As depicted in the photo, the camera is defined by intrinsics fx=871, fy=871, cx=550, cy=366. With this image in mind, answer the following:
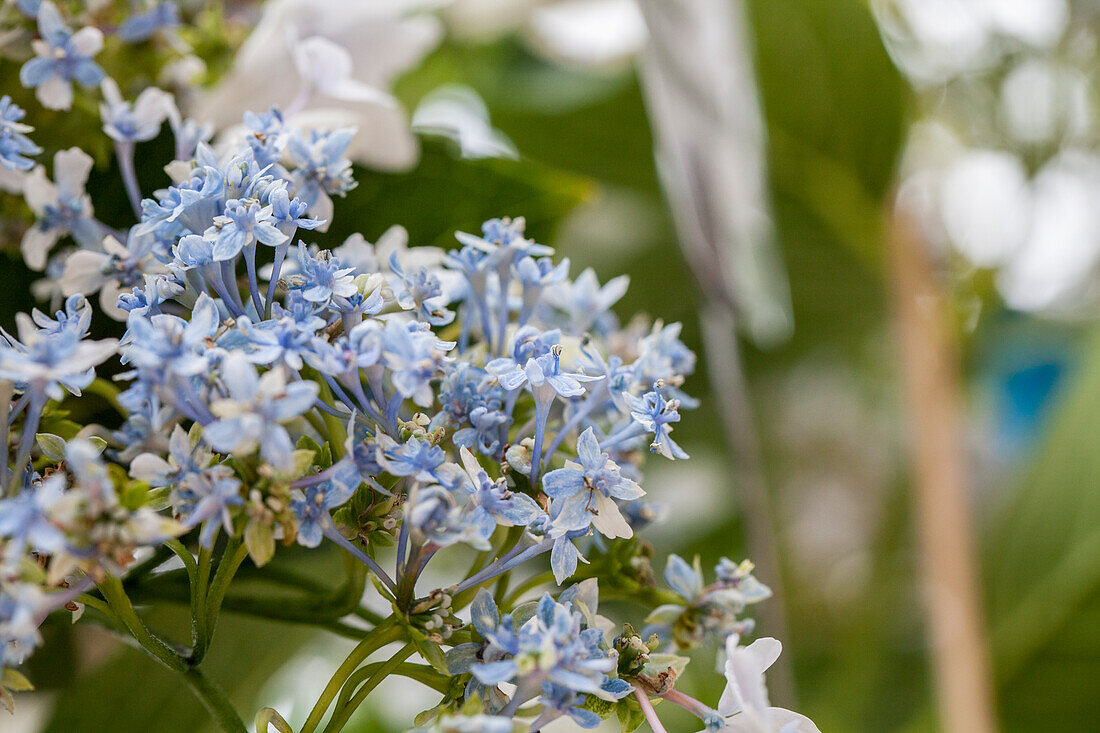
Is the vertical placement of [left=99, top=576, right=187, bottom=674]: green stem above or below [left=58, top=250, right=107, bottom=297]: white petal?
below

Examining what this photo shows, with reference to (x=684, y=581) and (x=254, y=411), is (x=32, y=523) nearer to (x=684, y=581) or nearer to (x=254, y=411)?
(x=254, y=411)

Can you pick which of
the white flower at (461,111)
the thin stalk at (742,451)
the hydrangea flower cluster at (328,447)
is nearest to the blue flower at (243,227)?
the hydrangea flower cluster at (328,447)

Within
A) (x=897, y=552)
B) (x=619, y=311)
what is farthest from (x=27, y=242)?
(x=897, y=552)

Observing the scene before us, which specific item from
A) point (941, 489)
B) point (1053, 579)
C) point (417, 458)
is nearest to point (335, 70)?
point (417, 458)

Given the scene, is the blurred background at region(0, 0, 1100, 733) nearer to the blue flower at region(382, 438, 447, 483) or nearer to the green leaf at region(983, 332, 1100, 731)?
the green leaf at region(983, 332, 1100, 731)

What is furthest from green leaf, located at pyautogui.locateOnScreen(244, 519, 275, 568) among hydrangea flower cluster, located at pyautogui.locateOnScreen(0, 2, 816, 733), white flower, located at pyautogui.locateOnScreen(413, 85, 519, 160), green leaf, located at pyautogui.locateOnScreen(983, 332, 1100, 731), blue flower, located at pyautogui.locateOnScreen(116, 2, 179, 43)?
green leaf, located at pyautogui.locateOnScreen(983, 332, 1100, 731)

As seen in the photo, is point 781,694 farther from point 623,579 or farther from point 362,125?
point 362,125

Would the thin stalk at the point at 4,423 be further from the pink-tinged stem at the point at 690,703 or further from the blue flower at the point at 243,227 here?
the pink-tinged stem at the point at 690,703
